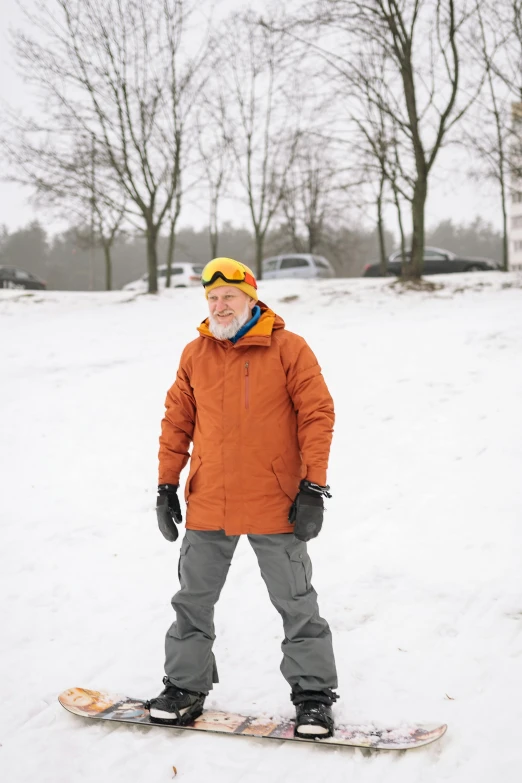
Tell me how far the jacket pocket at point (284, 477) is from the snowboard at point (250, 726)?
969 millimetres

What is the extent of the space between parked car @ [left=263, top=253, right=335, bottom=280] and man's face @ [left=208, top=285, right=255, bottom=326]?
58.6 ft

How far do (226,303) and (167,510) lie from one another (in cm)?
95

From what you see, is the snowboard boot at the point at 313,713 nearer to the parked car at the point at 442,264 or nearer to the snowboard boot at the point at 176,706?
the snowboard boot at the point at 176,706

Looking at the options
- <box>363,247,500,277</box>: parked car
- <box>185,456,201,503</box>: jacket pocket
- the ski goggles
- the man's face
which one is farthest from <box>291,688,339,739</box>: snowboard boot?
<box>363,247,500,277</box>: parked car

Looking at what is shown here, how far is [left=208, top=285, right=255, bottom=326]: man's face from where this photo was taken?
8.35 ft

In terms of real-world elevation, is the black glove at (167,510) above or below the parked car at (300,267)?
below

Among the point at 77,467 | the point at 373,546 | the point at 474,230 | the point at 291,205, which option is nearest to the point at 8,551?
the point at 77,467

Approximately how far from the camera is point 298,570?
98.6 inches

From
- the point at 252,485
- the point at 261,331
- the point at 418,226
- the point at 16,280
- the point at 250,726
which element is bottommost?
the point at 250,726

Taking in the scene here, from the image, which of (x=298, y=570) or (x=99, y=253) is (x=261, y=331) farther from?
(x=99, y=253)

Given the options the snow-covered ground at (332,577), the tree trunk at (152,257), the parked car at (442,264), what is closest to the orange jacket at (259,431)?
the snow-covered ground at (332,577)

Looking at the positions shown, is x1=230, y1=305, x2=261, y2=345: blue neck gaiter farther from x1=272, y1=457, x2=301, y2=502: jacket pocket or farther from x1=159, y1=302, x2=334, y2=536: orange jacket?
x1=272, y1=457, x2=301, y2=502: jacket pocket

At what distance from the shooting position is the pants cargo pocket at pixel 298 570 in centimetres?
250

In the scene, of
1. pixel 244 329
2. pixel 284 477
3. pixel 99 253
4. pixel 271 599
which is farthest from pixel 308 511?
pixel 99 253
